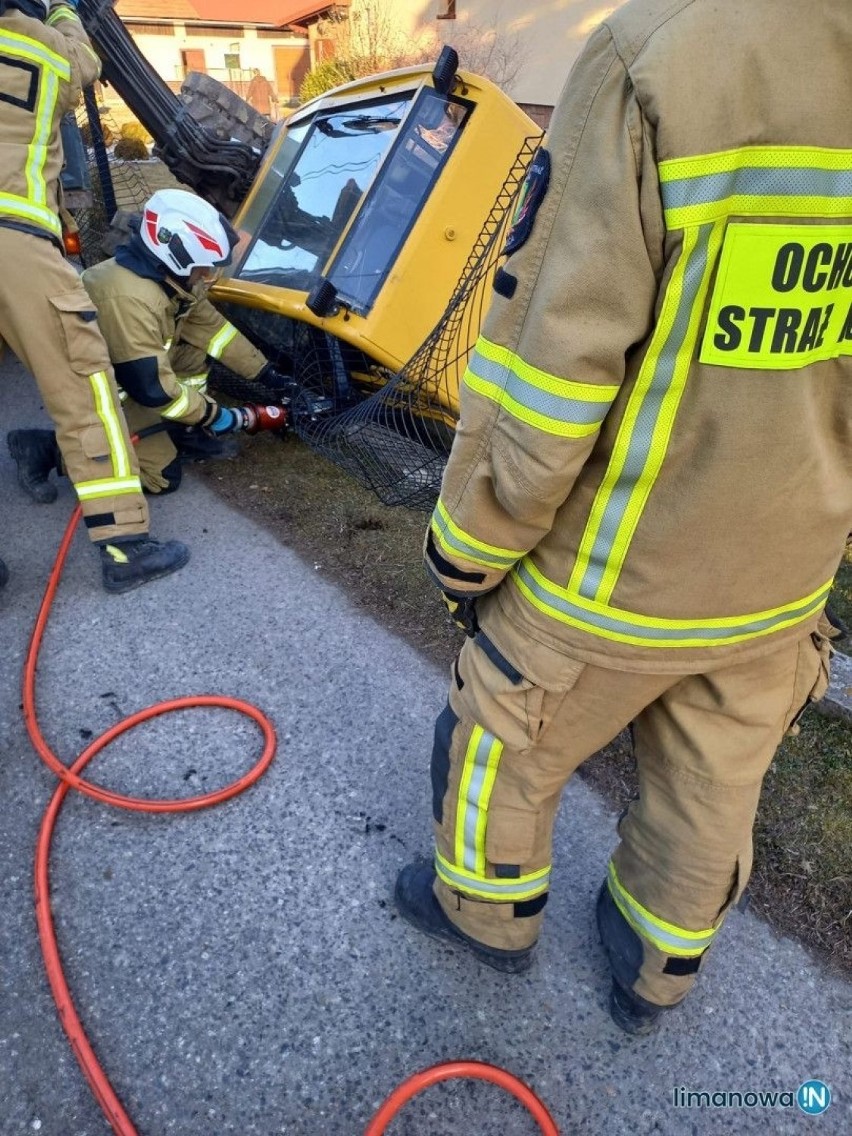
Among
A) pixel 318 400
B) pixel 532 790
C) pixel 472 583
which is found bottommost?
pixel 318 400

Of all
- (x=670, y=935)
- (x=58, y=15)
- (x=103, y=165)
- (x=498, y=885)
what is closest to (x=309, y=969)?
(x=498, y=885)

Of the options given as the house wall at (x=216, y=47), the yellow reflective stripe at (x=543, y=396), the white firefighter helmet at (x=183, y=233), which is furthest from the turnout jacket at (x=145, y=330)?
the house wall at (x=216, y=47)

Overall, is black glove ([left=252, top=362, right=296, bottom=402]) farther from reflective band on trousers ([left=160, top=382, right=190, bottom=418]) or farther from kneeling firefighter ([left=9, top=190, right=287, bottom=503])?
reflective band on trousers ([left=160, top=382, right=190, bottom=418])

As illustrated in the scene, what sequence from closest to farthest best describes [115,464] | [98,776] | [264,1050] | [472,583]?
[472,583] < [264,1050] < [98,776] < [115,464]

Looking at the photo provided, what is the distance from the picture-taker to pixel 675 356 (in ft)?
3.66

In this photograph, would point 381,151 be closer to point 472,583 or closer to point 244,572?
point 244,572

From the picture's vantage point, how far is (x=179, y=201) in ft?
11.7

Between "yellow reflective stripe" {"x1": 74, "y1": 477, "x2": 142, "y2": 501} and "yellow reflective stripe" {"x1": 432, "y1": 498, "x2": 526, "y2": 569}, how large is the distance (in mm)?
2197

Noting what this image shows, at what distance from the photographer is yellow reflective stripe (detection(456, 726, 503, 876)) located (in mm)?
1539

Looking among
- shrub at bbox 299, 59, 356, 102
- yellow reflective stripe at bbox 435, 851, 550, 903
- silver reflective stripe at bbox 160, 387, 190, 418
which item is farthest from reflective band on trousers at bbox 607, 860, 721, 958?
shrub at bbox 299, 59, 356, 102

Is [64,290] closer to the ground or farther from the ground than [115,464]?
farther from the ground

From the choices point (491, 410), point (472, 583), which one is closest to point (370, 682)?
point (472, 583)

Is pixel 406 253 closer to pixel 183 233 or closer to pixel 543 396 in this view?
pixel 183 233

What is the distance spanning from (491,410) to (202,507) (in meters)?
3.05
